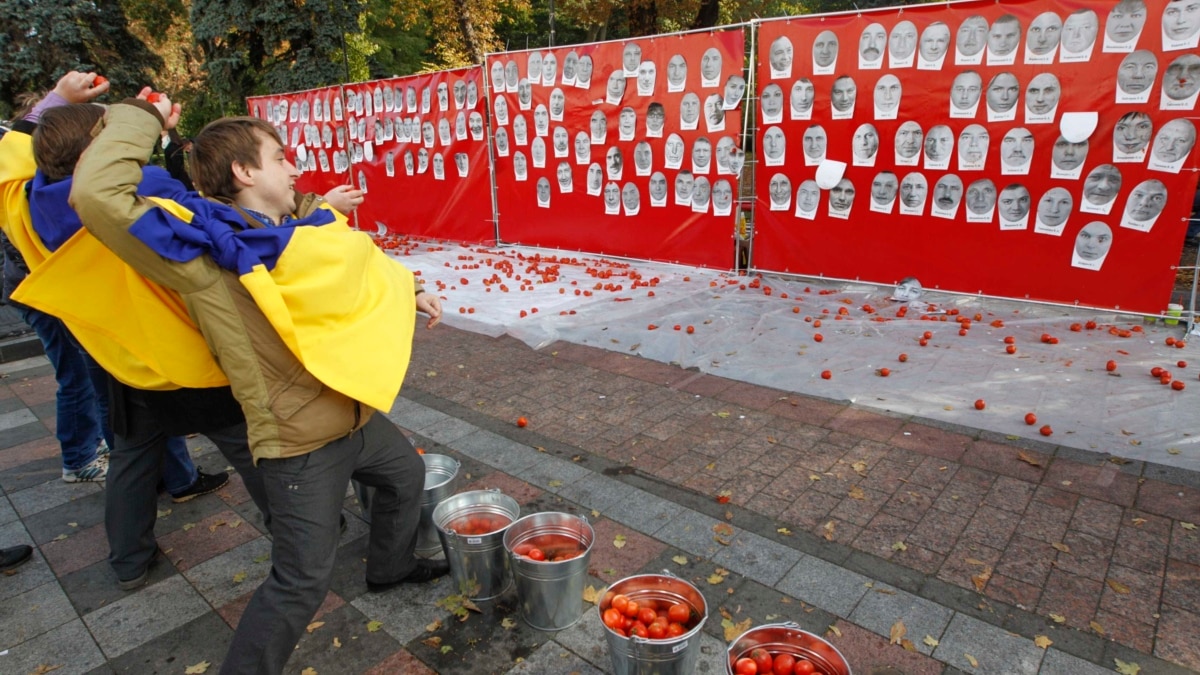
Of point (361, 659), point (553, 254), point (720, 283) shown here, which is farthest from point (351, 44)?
point (361, 659)

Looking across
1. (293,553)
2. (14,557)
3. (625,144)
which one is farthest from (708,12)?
(293,553)

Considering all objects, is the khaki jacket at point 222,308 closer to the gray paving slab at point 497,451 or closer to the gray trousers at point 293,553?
the gray trousers at point 293,553

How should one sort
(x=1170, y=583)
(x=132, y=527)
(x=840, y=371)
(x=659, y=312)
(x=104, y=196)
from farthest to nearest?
(x=659, y=312), (x=840, y=371), (x=132, y=527), (x=1170, y=583), (x=104, y=196)

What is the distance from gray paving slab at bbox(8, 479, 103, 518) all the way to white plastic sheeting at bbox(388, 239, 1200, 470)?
3740 millimetres

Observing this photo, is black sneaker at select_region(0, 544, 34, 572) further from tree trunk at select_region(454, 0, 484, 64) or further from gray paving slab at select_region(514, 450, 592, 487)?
tree trunk at select_region(454, 0, 484, 64)

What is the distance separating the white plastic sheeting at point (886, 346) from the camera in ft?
15.0

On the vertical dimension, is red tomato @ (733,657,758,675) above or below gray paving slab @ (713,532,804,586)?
above

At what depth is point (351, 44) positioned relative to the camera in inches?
992

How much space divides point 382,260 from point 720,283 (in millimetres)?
6230

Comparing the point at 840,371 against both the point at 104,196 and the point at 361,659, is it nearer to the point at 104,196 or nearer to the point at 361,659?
the point at 361,659

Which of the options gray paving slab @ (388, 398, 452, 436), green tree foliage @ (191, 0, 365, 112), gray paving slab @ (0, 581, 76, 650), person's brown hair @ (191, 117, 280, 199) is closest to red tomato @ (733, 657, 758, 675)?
person's brown hair @ (191, 117, 280, 199)

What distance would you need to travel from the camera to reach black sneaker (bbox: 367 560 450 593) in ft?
10.4

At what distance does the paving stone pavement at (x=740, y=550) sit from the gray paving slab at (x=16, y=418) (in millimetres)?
203

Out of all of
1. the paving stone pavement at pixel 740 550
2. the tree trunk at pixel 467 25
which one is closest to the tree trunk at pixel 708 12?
the tree trunk at pixel 467 25
